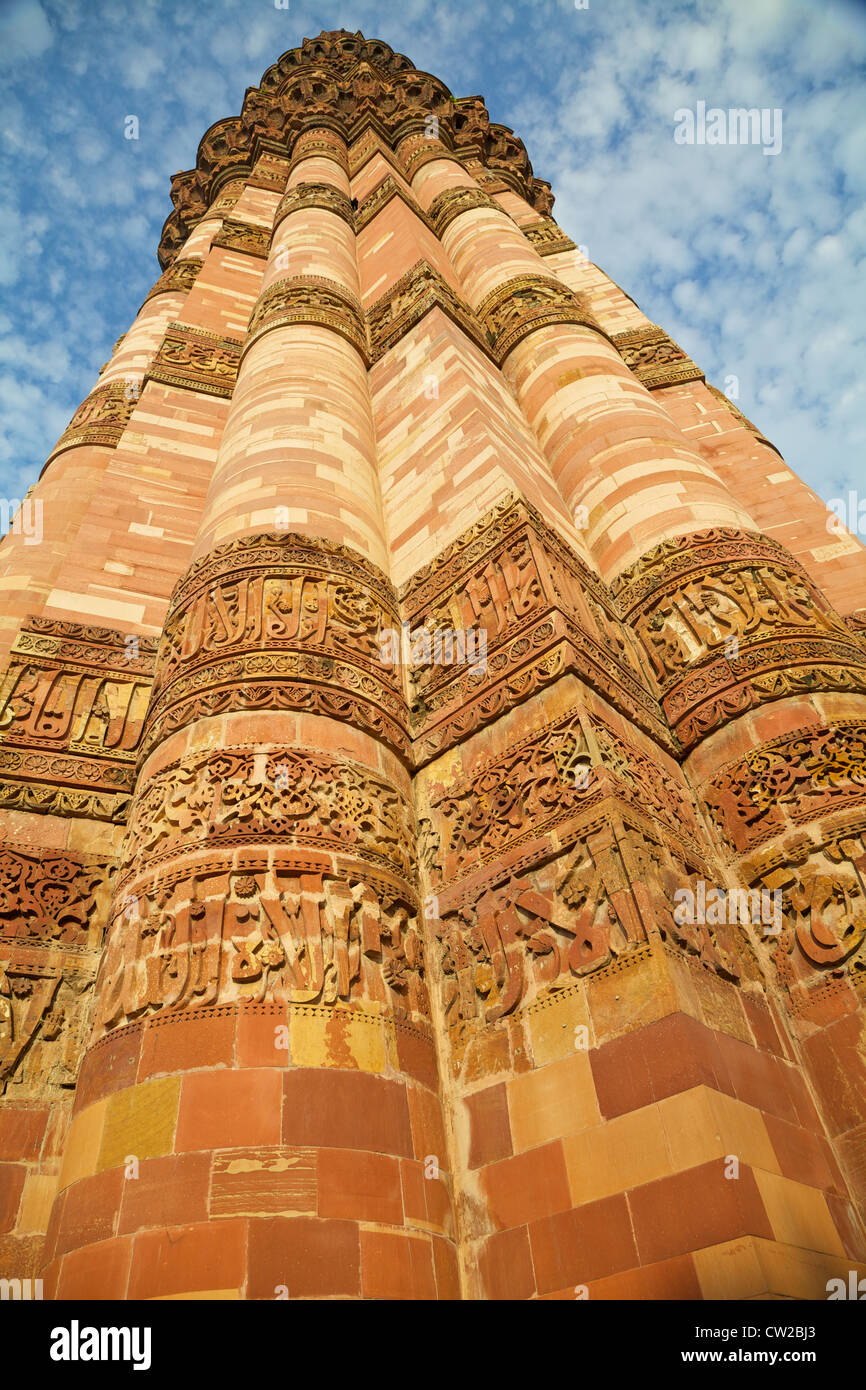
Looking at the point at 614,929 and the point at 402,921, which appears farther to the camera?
the point at 402,921

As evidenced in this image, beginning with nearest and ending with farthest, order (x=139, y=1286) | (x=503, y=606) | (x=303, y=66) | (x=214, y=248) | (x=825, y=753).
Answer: (x=139, y=1286)
(x=825, y=753)
(x=503, y=606)
(x=214, y=248)
(x=303, y=66)

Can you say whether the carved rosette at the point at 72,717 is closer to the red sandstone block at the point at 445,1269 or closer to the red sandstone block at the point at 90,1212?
the red sandstone block at the point at 90,1212

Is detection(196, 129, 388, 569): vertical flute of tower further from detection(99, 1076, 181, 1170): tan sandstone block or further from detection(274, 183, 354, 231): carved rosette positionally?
detection(99, 1076, 181, 1170): tan sandstone block

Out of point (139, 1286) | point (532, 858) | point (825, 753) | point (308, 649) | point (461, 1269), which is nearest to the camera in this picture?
point (139, 1286)

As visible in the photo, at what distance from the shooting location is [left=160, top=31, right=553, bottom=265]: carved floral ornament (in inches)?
729

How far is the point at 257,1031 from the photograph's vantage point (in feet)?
11.3

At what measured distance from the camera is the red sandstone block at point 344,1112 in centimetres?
325

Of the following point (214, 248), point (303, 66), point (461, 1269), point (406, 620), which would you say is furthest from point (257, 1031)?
point (303, 66)

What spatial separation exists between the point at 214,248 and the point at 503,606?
12.4 meters

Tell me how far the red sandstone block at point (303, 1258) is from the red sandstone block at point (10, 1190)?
158 cm

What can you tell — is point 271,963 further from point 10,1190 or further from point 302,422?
point 302,422

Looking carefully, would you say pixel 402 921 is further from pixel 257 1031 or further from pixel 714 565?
pixel 714 565

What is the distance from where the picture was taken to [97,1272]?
2.92 m

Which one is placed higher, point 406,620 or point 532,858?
point 406,620
